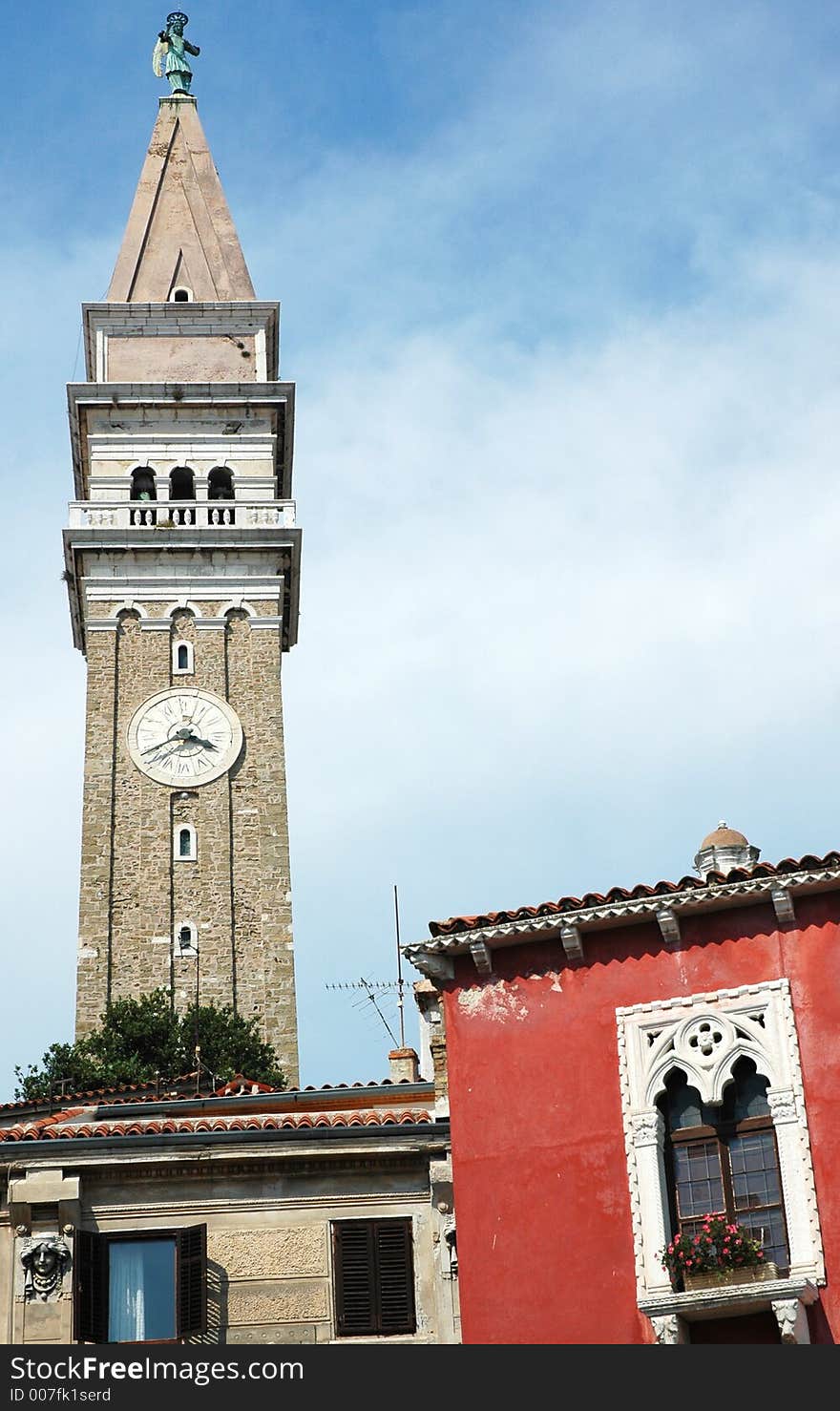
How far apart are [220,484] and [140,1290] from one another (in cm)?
4696

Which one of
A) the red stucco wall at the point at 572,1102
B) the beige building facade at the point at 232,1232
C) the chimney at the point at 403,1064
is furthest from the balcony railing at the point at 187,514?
the red stucco wall at the point at 572,1102

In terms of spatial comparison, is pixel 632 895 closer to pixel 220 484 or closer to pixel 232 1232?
pixel 232 1232

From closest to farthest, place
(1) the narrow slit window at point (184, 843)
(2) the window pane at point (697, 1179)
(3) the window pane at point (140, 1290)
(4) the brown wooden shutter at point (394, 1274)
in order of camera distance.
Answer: (2) the window pane at point (697, 1179)
(3) the window pane at point (140, 1290)
(4) the brown wooden shutter at point (394, 1274)
(1) the narrow slit window at point (184, 843)

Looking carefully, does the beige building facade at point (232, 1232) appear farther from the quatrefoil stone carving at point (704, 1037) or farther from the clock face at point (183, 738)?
the clock face at point (183, 738)

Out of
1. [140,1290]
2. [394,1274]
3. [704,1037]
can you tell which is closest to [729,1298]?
[704,1037]

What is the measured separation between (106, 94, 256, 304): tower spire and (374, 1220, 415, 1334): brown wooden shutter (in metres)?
51.6

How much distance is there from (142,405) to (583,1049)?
4931cm

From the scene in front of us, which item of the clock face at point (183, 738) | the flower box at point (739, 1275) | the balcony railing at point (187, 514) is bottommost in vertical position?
the flower box at point (739, 1275)

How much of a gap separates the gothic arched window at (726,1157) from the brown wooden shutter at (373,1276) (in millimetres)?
3704

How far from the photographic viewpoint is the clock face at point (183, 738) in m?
66.8

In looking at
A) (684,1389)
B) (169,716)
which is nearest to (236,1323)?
(684,1389)

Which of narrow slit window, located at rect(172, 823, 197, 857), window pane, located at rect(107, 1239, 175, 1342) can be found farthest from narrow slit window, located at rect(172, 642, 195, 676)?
window pane, located at rect(107, 1239, 175, 1342)

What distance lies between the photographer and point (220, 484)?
235ft

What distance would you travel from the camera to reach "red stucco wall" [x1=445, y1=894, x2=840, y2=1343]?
966 inches
